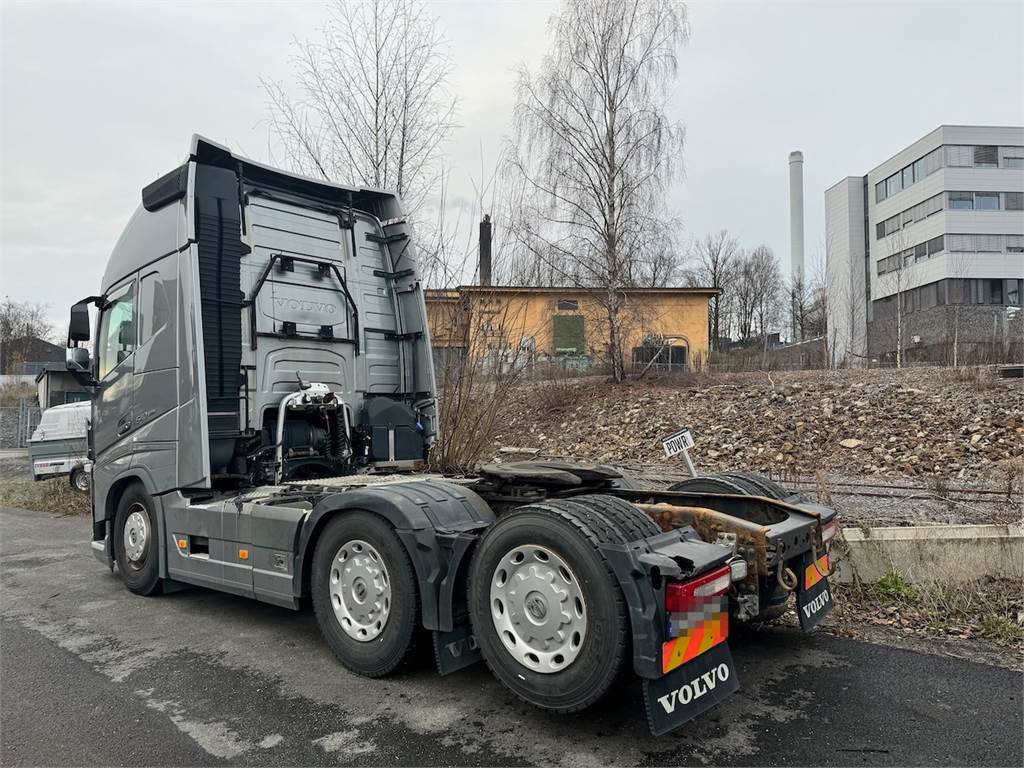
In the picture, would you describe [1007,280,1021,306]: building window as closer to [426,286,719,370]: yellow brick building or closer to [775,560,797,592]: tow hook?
[426,286,719,370]: yellow brick building

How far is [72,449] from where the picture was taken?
16562mm

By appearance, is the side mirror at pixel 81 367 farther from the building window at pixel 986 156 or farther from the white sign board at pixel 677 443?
the building window at pixel 986 156

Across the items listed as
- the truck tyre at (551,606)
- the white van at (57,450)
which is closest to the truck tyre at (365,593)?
the truck tyre at (551,606)

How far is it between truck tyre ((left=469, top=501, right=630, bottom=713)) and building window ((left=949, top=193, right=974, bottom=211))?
182ft

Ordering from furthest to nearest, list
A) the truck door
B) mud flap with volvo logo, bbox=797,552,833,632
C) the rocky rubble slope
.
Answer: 1. the rocky rubble slope
2. the truck door
3. mud flap with volvo logo, bbox=797,552,833,632

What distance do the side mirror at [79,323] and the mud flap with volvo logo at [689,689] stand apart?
601 centimetres

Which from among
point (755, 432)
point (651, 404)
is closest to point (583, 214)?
point (651, 404)

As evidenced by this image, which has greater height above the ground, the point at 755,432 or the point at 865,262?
the point at 865,262

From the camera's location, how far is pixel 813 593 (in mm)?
4285

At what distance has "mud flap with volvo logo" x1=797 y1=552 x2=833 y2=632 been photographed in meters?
4.17

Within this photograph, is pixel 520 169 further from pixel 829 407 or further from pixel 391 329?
pixel 391 329

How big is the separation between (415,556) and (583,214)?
54.7 feet

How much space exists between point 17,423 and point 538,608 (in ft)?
114

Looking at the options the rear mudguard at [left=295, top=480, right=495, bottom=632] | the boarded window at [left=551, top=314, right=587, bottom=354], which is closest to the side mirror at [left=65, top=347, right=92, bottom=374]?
the rear mudguard at [left=295, top=480, right=495, bottom=632]
